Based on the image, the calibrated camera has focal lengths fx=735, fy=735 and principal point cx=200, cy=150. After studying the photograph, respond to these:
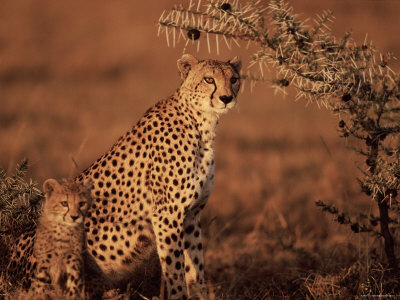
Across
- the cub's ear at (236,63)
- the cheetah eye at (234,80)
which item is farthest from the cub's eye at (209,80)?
the cub's ear at (236,63)

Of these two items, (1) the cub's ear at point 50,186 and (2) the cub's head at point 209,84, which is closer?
(1) the cub's ear at point 50,186

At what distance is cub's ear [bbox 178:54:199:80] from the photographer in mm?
4522

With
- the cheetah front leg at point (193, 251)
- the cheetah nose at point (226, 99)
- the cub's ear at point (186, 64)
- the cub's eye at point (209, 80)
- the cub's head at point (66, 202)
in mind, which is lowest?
the cheetah front leg at point (193, 251)

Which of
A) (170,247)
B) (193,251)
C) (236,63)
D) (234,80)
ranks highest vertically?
(236,63)

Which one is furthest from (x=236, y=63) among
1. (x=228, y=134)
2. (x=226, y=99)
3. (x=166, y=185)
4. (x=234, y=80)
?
(x=228, y=134)

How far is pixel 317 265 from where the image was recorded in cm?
532

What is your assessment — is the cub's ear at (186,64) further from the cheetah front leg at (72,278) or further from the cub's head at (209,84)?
the cheetah front leg at (72,278)

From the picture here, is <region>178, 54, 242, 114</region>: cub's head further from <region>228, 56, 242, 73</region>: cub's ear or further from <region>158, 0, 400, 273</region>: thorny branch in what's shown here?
<region>158, 0, 400, 273</region>: thorny branch

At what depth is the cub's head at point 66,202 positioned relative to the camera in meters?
3.51

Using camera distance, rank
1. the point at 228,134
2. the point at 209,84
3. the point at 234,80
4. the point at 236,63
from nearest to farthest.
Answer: the point at 209,84 → the point at 234,80 → the point at 236,63 → the point at 228,134

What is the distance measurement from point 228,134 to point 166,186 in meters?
6.91

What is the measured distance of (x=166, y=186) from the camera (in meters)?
4.23

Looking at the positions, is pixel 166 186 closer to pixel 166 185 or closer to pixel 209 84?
pixel 166 185

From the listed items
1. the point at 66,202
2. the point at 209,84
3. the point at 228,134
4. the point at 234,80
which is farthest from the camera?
the point at 228,134
